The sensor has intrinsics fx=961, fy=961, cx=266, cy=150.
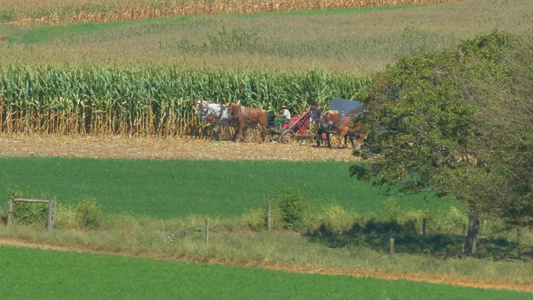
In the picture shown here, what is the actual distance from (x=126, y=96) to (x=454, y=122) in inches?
902

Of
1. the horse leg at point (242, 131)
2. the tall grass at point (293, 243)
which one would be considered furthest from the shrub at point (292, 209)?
the horse leg at point (242, 131)

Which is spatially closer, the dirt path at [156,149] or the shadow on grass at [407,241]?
the shadow on grass at [407,241]

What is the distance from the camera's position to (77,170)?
118 ft

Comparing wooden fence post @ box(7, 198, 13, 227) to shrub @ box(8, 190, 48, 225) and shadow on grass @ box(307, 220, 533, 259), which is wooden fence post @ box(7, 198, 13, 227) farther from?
shadow on grass @ box(307, 220, 533, 259)

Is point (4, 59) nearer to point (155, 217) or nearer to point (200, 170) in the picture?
point (200, 170)

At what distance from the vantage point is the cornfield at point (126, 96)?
45156mm

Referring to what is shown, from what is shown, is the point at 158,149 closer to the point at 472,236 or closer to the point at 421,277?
the point at 472,236

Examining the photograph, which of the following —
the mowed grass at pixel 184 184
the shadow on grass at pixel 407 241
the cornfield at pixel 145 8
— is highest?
the cornfield at pixel 145 8

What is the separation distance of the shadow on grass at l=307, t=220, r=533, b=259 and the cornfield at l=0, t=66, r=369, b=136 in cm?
A: 1473

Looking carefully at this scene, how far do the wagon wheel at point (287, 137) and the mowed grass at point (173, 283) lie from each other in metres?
20.5

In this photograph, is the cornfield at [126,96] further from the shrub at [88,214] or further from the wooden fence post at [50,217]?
the wooden fence post at [50,217]

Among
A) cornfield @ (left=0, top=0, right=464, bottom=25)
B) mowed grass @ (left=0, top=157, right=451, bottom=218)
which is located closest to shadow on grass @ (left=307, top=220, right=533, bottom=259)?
mowed grass @ (left=0, top=157, right=451, bottom=218)

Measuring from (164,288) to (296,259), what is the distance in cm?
525

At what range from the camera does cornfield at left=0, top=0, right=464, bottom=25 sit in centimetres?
8512
